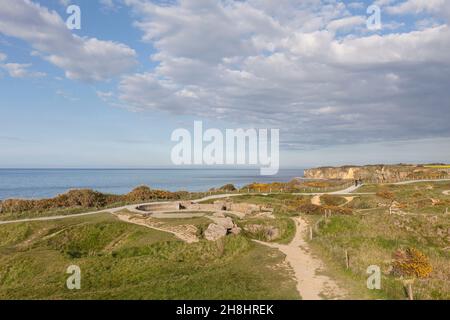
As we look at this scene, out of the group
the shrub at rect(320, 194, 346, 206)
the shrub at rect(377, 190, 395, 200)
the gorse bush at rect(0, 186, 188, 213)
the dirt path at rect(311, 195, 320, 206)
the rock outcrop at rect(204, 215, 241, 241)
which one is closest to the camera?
the rock outcrop at rect(204, 215, 241, 241)

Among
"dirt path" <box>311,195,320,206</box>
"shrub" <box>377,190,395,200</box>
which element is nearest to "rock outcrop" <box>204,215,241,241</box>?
"dirt path" <box>311,195,320,206</box>

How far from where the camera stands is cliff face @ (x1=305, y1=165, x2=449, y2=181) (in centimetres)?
11196

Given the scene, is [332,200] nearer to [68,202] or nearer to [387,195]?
[387,195]

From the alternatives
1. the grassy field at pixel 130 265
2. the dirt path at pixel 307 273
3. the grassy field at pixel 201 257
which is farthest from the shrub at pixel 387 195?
the grassy field at pixel 130 265

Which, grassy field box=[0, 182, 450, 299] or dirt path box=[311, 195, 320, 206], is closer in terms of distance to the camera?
grassy field box=[0, 182, 450, 299]

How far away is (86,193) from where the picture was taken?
56.6m

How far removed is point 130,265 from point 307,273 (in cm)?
1368

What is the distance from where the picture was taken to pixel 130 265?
82.0ft

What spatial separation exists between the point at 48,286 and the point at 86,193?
3793 centimetres

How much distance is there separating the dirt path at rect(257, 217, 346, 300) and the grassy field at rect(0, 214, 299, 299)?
0.75 meters

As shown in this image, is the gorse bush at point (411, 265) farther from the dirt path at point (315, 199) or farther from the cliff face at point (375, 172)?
A: the cliff face at point (375, 172)

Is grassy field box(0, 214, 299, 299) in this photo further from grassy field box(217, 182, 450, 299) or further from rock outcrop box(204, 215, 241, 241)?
grassy field box(217, 182, 450, 299)
